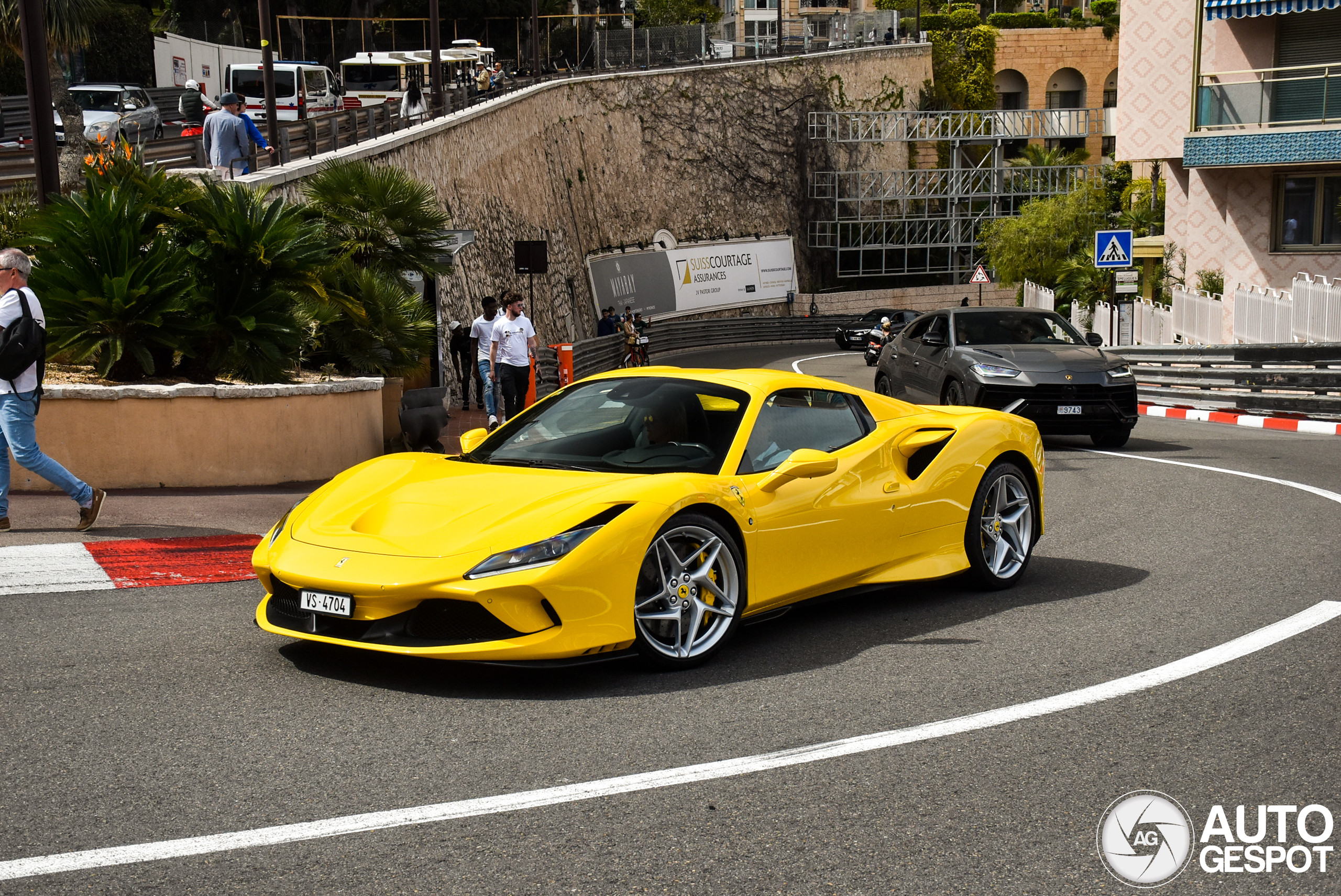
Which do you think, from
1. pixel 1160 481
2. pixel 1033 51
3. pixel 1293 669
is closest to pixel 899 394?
pixel 1160 481

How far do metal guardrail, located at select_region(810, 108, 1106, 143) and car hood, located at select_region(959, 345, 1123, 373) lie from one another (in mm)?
A: 49467

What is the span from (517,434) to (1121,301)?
27.8 meters

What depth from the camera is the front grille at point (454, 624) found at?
5371mm

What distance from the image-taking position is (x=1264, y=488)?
11922 millimetres

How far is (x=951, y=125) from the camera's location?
214ft

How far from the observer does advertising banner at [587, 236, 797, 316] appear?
49.5 m

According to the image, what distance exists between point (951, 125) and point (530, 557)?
63632mm

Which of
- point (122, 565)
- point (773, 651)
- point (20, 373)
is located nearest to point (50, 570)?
point (122, 565)

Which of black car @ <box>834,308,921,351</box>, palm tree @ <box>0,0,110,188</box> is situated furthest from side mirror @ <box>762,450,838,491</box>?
black car @ <box>834,308,921,351</box>

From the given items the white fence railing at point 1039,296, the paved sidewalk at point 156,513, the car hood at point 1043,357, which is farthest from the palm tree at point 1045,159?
the paved sidewalk at point 156,513

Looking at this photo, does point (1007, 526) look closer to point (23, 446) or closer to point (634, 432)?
point (634, 432)

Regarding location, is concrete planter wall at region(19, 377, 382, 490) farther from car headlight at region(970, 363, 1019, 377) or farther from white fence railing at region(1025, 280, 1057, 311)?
white fence railing at region(1025, 280, 1057, 311)

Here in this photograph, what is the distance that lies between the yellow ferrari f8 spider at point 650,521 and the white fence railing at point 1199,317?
20101 millimetres

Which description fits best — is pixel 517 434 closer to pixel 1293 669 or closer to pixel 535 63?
pixel 1293 669
